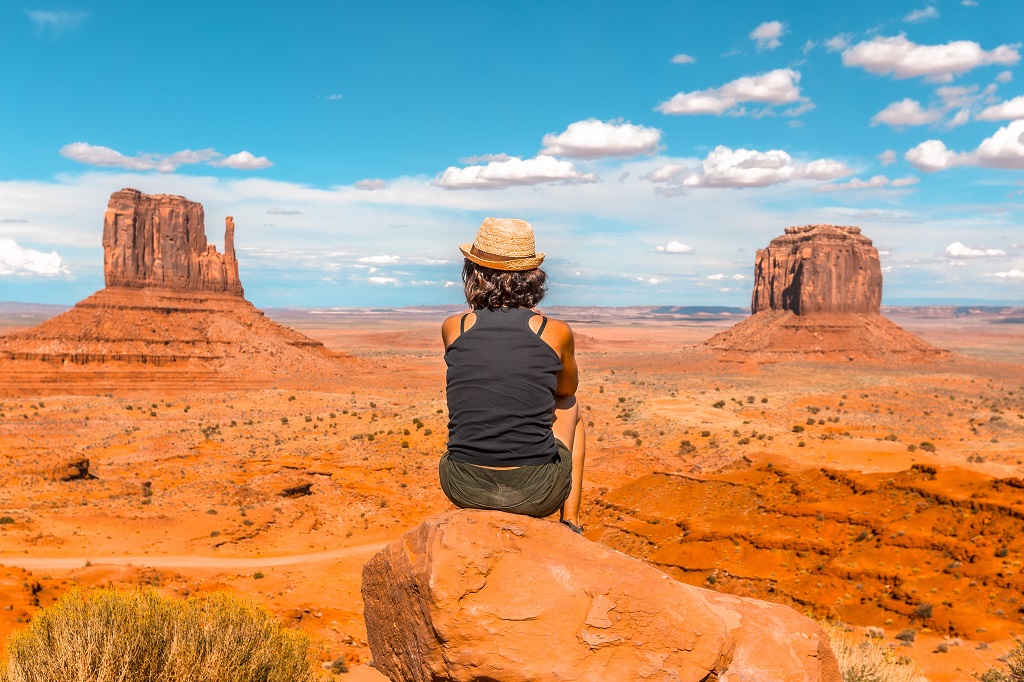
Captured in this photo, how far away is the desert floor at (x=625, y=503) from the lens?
13.3m

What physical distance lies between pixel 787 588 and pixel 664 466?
14.5m

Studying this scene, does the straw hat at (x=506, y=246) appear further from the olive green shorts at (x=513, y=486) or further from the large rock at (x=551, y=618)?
the large rock at (x=551, y=618)

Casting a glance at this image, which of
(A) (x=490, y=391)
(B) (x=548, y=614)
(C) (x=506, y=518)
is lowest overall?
(B) (x=548, y=614)

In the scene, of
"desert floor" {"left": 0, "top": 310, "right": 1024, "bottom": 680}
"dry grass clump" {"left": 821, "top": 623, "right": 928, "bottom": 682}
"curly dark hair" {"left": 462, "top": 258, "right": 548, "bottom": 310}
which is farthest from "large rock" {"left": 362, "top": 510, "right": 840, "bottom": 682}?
"desert floor" {"left": 0, "top": 310, "right": 1024, "bottom": 680}

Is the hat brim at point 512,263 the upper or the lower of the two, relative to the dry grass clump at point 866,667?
upper

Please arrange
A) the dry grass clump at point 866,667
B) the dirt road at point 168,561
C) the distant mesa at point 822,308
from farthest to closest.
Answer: the distant mesa at point 822,308
the dirt road at point 168,561
the dry grass clump at point 866,667

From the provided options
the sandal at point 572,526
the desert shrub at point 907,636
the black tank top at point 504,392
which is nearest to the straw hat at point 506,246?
the black tank top at point 504,392

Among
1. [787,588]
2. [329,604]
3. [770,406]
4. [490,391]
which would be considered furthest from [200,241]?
[490,391]

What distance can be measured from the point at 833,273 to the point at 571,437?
111014mm

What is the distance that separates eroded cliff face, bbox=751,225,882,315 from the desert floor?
5773cm

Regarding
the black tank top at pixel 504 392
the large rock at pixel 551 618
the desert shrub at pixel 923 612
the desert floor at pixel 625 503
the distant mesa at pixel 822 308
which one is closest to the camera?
the large rock at pixel 551 618

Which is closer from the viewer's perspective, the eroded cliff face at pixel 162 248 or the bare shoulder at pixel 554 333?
the bare shoulder at pixel 554 333

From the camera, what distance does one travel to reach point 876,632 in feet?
38.6

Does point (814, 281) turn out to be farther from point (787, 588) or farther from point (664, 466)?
point (787, 588)
